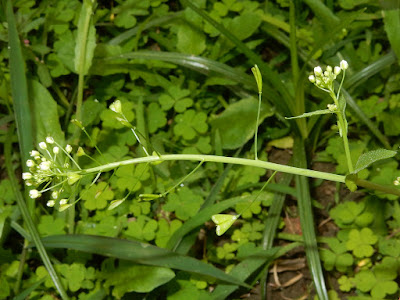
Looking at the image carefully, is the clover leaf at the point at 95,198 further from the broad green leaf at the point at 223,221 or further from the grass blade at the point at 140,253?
the broad green leaf at the point at 223,221

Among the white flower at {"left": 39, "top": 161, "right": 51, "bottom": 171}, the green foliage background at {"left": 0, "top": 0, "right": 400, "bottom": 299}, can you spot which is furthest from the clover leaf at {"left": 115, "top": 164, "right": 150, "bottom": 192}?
the white flower at {"left": 39, "top": 161, "right": 51, "bottom": 171}

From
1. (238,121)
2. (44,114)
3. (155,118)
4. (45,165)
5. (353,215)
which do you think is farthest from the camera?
(155,118)

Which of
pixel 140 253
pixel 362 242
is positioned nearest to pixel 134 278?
pixel 140 253

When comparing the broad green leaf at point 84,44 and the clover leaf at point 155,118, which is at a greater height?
the broad green leaf at point 84,44

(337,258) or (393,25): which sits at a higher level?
(393,25)

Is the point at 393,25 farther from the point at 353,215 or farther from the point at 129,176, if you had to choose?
the point at 129,176

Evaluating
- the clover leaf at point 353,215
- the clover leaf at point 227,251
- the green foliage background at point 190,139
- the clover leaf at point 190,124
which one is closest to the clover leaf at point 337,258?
the green foliage background at point 190,139

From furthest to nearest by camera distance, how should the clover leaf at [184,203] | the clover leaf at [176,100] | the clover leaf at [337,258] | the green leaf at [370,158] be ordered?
1. the clover leaf at [176,100]
2. the clover leaf at [184,203]
3. the clover leaf at [337,258]
4. the green leaf at [370,158]

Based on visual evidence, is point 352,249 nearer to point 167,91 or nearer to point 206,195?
point 206,195
